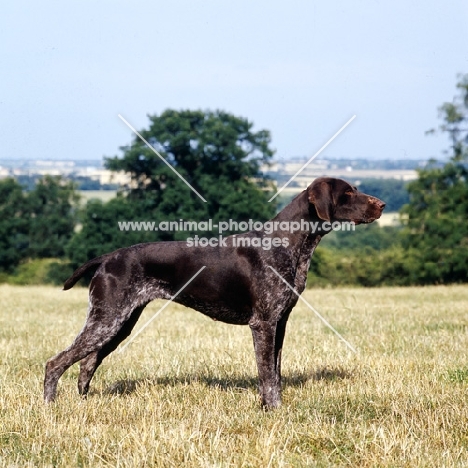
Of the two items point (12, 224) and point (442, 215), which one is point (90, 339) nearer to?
point (442, 215)

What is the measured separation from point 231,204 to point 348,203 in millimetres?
32668

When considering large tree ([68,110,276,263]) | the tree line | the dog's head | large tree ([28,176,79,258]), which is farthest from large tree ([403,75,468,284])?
the dog's head

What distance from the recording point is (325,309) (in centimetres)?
1501

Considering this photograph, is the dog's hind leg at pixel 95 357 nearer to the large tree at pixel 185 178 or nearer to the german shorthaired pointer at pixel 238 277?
the german shorthaired pointer at pixel 238 277

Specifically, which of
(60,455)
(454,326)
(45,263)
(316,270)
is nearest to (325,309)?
(454,326)

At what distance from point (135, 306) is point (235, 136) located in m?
37.8

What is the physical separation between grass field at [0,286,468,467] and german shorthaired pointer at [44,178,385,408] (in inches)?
19.5

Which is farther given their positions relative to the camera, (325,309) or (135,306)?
(325,309)

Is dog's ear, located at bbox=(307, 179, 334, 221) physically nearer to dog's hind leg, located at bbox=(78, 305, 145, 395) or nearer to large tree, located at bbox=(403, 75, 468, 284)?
dog's hind leg, located at bbox=(78, 305, 145, 395)

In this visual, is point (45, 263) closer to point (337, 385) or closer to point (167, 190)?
point (167, 190)

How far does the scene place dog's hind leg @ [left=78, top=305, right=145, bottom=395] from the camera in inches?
256

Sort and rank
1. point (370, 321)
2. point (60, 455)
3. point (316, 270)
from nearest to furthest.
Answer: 1. point (60, 455)
2. point (370, 321)
3. point (316, 270)

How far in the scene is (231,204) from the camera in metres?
38.8

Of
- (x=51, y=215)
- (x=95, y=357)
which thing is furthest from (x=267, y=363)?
(x=51, y=215)
